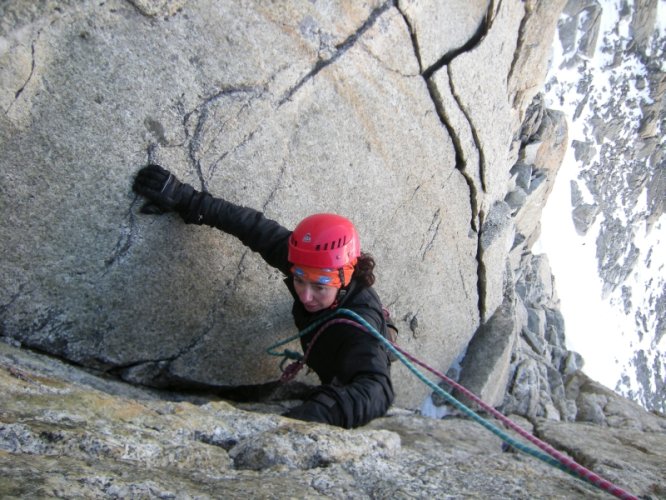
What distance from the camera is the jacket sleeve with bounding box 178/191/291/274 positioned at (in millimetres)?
2947

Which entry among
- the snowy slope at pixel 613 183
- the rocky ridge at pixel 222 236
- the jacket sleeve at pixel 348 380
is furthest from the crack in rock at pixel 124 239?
the snowy slope at pixel 613 183

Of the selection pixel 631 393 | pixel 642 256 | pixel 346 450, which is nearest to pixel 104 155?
pixel 346 450

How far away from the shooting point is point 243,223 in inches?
120

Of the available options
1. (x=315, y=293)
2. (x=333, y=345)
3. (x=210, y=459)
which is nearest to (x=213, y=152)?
(x=315, y=293)

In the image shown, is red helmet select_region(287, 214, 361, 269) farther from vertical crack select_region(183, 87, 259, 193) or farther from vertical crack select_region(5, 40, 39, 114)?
vertical crack select_region(5, 40, 39, 114)

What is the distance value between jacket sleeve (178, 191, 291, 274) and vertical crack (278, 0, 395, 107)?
776 mm

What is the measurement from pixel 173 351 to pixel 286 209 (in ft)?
3.85

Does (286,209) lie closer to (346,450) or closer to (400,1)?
(400,1)

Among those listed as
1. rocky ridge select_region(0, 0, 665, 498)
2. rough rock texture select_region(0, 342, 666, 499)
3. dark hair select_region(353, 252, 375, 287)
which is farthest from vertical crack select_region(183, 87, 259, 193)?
rough rock texture select_region(0, 342, 666, 499)

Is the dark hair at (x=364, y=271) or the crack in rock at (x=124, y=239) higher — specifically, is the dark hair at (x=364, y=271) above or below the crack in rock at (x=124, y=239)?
above

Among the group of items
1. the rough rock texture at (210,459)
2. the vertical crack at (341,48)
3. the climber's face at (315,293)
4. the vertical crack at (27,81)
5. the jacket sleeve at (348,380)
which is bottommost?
the rough rock texture at (210,459)

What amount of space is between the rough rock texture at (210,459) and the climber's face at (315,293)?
2.71ft

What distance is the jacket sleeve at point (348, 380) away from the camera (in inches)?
92.4

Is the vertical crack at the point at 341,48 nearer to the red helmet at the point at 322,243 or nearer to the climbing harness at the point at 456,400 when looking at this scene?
the red helmet at the point at 322,243
